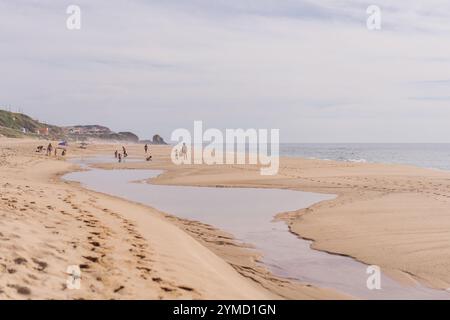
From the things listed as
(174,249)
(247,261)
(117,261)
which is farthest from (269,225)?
(117,261)

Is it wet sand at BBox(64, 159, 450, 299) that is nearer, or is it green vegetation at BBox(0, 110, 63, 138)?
wet sand at BBox(64, 159, 450, 299)

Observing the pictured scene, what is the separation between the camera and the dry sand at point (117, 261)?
5.30 m

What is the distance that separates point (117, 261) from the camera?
20.9 ft

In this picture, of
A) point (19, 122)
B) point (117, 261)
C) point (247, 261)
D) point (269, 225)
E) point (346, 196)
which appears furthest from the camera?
point (19, 122)

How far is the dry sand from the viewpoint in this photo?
17.4 ft

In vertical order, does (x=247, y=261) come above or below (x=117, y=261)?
below

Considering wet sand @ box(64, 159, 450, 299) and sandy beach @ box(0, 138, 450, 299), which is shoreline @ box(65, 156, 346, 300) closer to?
sandy beach @ box(0, 138, 450, 299)

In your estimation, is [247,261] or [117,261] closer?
[117,261]

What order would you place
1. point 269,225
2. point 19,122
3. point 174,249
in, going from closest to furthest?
point 174,249 → point 269,225 → point 19,122

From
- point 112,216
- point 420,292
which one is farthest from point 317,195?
point 420,292

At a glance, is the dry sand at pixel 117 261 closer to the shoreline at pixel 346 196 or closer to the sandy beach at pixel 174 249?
the sandy beach at pixel 174 249

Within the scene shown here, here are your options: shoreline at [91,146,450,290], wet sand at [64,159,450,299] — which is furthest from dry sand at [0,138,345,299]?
shoreline at [91,146,450,290]

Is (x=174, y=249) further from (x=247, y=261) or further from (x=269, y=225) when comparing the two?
(x=269, y=225)
